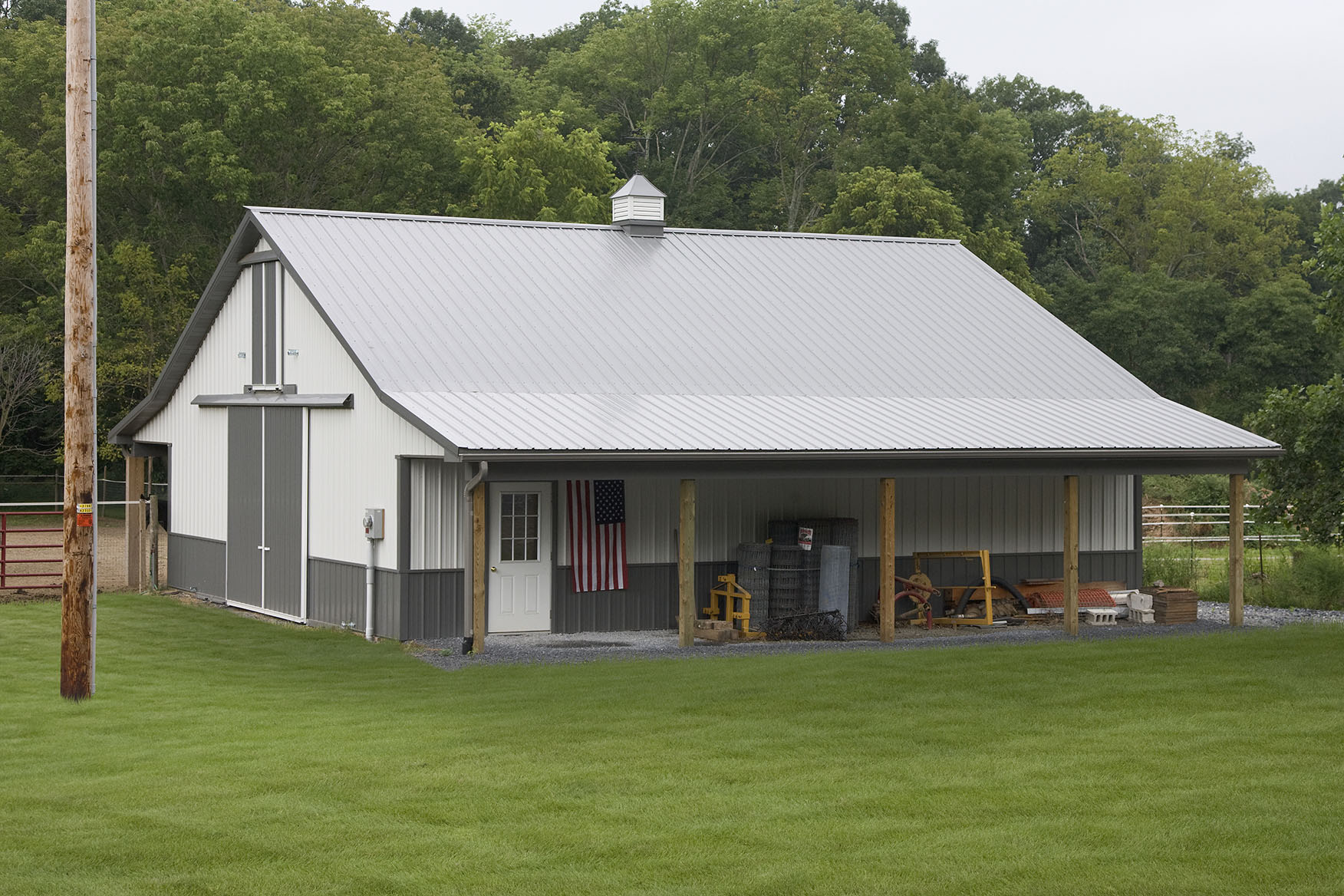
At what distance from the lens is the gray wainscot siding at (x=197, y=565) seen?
78.5ft

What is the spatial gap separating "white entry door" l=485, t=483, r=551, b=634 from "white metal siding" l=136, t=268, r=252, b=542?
5.33m

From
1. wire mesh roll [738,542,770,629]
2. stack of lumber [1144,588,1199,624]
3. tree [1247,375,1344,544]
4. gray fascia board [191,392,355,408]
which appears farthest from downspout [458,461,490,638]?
stack of lumber [1144,588,1199,624]

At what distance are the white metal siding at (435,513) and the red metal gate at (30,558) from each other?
4.89 m

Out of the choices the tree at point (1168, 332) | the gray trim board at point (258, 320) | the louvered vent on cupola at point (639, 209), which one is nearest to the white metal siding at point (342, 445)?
the gray trim board at point (258, 320)

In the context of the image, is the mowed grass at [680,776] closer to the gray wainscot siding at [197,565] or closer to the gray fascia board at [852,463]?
the gray fascia board at [852,463]

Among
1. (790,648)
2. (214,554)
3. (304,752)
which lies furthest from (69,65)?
(214,554)

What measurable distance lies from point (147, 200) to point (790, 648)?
28.4 metres

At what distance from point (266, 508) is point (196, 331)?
3.88 meters

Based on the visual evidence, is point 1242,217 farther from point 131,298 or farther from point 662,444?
point 662,444

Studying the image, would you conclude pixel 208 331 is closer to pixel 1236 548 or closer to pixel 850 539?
pixel 850 539

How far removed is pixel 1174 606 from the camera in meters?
22.5

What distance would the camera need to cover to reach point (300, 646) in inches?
742

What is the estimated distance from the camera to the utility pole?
1335cm

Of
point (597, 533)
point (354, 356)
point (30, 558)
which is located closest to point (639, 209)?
point (597, 533)
